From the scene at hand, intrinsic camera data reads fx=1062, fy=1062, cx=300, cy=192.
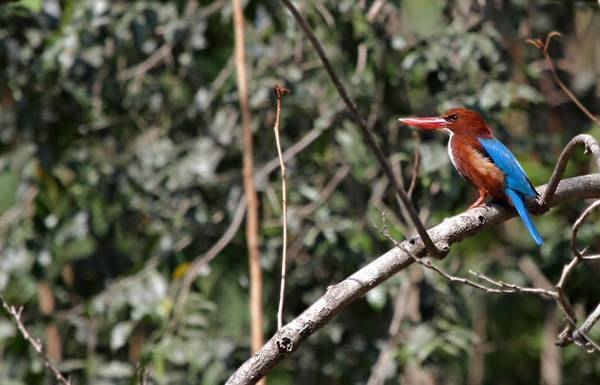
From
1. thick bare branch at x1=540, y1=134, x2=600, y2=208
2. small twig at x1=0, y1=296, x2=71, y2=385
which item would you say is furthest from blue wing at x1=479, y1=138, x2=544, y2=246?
small twig at x1=0, y1=296, x2=71, y2=385

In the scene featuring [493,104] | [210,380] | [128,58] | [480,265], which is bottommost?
[480,265]

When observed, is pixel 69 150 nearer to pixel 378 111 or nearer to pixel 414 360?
pixel 378 111

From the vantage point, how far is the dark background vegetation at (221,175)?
13.8 ft

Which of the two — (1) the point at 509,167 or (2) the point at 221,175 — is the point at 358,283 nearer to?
(1) the point at 509,167

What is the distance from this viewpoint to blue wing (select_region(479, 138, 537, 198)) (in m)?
2.94

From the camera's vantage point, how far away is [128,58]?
16.8 feet

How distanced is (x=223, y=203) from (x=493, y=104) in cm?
122

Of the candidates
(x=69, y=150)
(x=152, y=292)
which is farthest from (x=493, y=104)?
(x=69, y=150)

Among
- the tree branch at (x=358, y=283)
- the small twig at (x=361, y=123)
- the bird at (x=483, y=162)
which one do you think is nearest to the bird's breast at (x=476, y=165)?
the bird at (x=483, y=162)

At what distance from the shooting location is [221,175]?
452cm

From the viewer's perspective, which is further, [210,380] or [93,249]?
[93,249]

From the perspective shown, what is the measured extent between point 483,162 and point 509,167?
169mm

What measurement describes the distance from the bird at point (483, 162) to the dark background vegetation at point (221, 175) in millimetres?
407

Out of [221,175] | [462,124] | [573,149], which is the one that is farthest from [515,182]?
[221,175]
